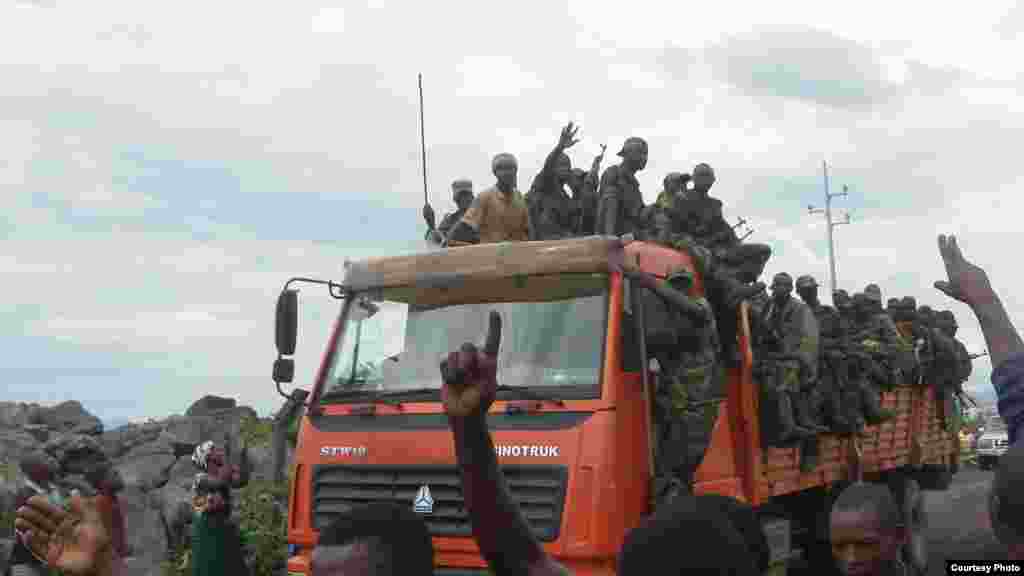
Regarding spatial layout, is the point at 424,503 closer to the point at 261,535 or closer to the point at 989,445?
the point at 261,535

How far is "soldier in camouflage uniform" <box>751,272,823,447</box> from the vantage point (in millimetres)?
7242

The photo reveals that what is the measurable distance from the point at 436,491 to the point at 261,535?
4786 millimetres

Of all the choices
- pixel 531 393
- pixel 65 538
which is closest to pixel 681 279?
pixel 531 393

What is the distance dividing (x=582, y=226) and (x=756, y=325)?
1351mm

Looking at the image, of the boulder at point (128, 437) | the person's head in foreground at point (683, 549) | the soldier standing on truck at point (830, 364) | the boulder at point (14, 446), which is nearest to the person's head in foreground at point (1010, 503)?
the person's head in foreground at point (683, 549)

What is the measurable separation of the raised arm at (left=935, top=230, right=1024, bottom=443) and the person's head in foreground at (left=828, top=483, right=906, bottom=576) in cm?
37

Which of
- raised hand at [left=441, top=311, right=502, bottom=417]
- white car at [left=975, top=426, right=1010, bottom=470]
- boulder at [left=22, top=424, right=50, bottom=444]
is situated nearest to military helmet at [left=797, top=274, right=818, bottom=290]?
raised hand at [left=441, top=311, right=502, bottom=417]

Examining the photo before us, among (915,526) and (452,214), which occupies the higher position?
(452,214)

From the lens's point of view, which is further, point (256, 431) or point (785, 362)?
point (256, 431)

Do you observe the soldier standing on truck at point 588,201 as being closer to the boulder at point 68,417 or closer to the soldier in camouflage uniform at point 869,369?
the soldier in camouflage uniform at point 869,369

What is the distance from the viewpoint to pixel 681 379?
5.99 metres

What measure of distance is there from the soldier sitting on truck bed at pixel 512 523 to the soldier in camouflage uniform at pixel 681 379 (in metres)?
2.50

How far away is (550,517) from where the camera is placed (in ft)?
17.7

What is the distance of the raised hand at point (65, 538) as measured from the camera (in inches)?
110
